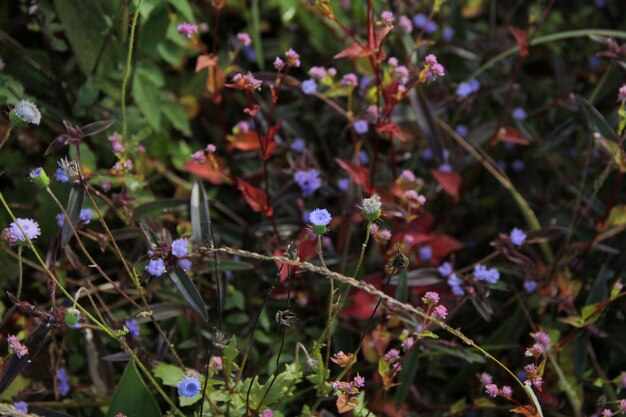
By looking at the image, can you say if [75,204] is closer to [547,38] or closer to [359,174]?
[359,174]

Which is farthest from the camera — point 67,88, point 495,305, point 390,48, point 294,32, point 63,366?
point 294,32

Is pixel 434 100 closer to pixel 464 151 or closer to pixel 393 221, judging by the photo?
pixel 464 151

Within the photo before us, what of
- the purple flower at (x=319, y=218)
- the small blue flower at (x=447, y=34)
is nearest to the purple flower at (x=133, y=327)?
the purple flower at (x=319, y=218)

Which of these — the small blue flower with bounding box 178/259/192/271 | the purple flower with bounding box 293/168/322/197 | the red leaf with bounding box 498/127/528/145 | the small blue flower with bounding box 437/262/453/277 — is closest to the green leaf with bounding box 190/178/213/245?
the small blue flower with bounding box 178/259/192/271

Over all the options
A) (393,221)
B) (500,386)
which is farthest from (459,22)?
(500,386)

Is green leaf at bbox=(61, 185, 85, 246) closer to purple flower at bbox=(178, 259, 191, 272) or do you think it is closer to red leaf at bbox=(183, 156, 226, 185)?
purple flower at bbox=(178, 259, 191, 272)

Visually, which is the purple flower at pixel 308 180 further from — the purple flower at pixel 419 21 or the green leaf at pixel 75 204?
the purple flower at pixel 419 21
